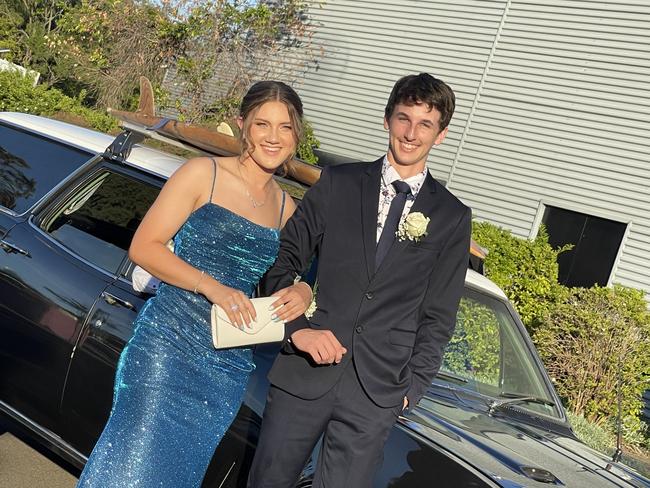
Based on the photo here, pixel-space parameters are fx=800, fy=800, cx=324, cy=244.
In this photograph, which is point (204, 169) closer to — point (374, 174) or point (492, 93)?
point (374, 174)

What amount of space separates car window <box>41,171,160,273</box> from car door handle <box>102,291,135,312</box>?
17 cm

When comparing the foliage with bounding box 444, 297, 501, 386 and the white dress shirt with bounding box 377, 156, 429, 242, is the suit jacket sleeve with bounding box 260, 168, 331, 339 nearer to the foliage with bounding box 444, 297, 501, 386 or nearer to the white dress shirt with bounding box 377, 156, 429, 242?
the white dress shirt with bounding box 377, 156, 429, 242

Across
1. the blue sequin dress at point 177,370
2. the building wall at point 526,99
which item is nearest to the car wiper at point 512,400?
the blue sequin dress at point 177,370

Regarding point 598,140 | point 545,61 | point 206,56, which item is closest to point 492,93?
point 545,61

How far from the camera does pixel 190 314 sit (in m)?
2.93

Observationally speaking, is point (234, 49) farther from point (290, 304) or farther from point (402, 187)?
point (290, 304)

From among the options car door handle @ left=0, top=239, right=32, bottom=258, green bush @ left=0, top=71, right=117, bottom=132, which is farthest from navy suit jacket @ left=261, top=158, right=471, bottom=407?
green bush @ left=0, top=71, right=117, bottom=132

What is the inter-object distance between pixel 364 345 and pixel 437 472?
496 millimetres

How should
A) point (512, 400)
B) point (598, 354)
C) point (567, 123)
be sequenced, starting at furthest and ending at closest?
point (567, 123) → point (598, 354) → point (512, 400)

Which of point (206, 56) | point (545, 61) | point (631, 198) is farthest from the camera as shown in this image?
point (206, 56)

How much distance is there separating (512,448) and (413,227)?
1.03m

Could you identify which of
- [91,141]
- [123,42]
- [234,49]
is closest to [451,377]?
[91,141]

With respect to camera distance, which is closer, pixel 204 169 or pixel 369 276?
pixel 369 276

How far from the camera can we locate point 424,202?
2.84 m
